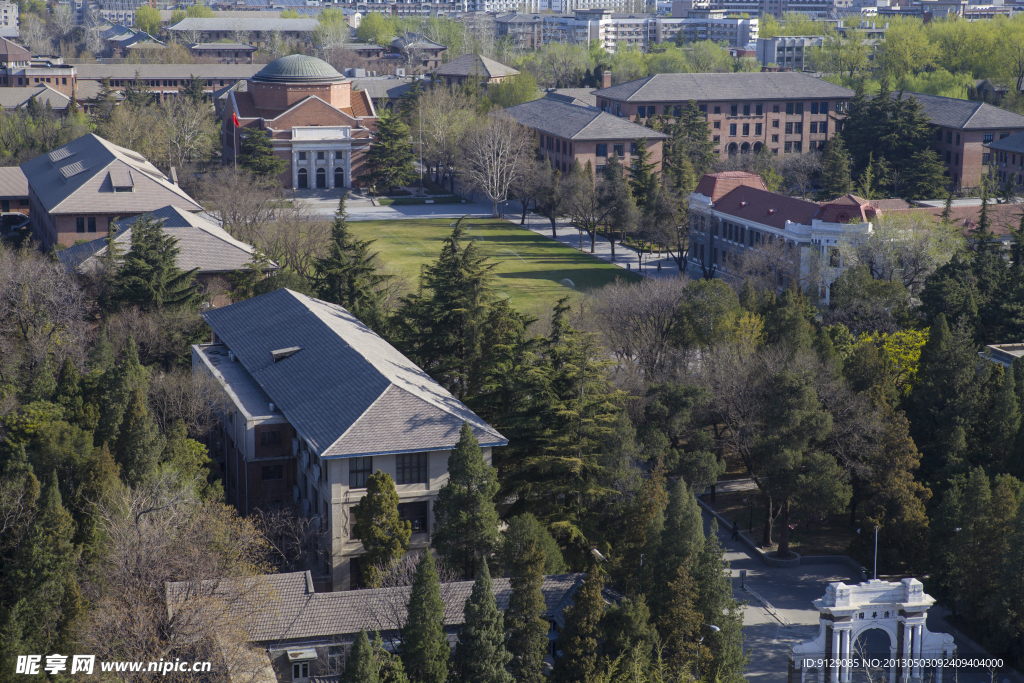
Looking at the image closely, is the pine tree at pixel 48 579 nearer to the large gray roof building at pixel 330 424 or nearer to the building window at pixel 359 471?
the large gray roof building at pixel 330 424

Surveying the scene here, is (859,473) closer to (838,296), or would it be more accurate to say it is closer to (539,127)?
(838,296)

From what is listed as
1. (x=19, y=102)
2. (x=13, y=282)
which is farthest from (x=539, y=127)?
(x=13, y=282)

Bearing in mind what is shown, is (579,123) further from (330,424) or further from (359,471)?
(359,471)

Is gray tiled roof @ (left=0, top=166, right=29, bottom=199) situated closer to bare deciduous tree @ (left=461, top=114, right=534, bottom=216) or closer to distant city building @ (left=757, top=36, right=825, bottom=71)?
bare deciduous tree @ (left=461, top=114, right=534, bottom=216)

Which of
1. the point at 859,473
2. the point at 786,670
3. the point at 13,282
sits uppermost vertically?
the point at 13,282

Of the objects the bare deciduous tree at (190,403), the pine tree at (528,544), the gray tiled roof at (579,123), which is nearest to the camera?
the pine tree at (528,544)

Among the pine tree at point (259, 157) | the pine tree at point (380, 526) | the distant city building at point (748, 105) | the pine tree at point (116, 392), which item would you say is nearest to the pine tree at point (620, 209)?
the distant city building at point (748, 105)
